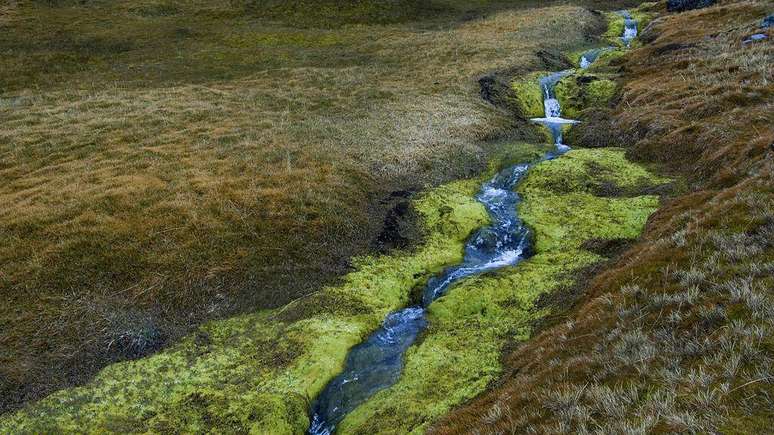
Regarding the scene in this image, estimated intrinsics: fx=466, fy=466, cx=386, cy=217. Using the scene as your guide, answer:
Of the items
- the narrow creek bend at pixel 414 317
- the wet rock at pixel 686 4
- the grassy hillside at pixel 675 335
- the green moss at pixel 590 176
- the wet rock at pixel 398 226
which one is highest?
the wet rock at pixel 686 4

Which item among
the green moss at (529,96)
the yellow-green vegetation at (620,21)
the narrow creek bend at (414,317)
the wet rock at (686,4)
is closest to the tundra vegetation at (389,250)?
the green moss at (529,96)

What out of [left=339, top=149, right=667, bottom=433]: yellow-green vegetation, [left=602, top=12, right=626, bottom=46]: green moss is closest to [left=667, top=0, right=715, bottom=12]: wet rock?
[left=602, top=12, right=626, bottom=46]: green moss

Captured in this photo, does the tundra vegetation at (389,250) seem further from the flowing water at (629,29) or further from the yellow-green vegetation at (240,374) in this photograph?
the flowing water at (629,29)

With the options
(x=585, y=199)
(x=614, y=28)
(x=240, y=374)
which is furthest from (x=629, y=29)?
(x=240, y=374)

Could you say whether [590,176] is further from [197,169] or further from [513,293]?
[197,169]

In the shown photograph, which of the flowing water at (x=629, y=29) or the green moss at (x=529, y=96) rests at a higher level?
the flowing water at (x=629, y=29)

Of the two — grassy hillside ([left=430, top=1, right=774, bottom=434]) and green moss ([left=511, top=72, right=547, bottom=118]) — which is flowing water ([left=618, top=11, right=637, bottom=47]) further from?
grassy hillside ([left=430, top=1, right=774, bottom=434])

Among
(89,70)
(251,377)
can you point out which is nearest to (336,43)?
(89,70)
